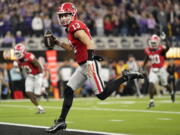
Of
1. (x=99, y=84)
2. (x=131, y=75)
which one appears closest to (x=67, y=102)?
(x=99, y=84)

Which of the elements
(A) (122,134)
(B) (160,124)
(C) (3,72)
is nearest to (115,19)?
(C) (3,72)

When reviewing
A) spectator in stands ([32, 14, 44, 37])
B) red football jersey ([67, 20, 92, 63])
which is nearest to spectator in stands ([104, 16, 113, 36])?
spectator in stands ([32, 14, 44, 37])

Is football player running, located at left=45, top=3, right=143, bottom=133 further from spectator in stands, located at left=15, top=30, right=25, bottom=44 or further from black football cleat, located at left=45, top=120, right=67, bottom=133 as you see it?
spectator in stands, located at left=15, top=30, right=25, bottom=44

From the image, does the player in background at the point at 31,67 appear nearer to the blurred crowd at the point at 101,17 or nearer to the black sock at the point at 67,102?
the black sock at the point at 67,102

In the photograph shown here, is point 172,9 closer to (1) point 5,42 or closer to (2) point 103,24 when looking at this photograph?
(2) point 103,24

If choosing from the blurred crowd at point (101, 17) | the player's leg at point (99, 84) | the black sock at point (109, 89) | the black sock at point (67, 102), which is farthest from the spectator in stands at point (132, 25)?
the black sock at point (67, 102)

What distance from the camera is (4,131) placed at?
367 inches

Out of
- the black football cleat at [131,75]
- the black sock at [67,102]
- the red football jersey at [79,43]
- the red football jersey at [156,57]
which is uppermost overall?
the red football jersey at [79,43]

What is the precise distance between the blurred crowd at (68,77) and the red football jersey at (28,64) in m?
7.14

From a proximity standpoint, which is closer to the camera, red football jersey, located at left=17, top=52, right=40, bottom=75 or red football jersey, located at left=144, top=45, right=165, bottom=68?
red football jersey, located at left=17, top=52, right=40, bottom=75

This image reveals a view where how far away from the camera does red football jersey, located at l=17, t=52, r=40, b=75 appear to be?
15.0 meters

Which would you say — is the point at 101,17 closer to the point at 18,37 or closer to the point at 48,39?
the point at 18,37

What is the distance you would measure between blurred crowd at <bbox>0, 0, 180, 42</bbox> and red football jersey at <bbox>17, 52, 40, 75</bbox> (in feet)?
24.6

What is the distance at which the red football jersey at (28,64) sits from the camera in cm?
1501
